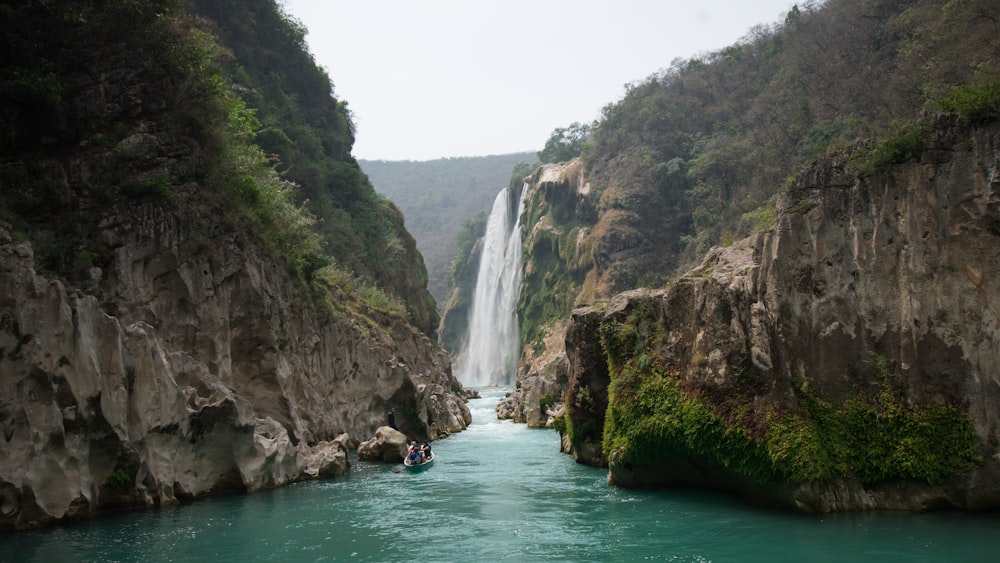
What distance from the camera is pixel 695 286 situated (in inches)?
638

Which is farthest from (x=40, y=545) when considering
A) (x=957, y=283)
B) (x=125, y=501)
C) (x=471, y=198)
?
(x=471, y=198)

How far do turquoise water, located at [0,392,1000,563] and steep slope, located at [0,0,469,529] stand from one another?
1.04 meters

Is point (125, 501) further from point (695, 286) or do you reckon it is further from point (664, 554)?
point (695, 286)

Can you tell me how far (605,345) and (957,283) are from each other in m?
7.95

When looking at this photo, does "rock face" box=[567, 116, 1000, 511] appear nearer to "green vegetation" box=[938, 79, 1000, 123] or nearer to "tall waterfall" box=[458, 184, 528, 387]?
"green vegetation" box=[938, 79, 1000, 123]

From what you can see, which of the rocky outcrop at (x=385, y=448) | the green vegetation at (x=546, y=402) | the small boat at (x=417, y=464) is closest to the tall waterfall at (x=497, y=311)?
the green vegetation at (x=546, y=402)

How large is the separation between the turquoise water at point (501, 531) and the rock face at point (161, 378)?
79cm

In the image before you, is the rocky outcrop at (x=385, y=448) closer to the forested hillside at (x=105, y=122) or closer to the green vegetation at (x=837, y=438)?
the forested hillside at (x=105, y=122)

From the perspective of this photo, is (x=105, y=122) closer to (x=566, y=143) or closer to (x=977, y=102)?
(x=977, y=102)

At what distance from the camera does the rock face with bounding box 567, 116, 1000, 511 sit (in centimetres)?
1277

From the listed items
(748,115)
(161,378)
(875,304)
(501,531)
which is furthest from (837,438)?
(748,115)

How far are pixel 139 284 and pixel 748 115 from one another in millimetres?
50284

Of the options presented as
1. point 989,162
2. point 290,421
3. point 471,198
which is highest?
point 471,198

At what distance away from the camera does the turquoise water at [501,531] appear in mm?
11625
